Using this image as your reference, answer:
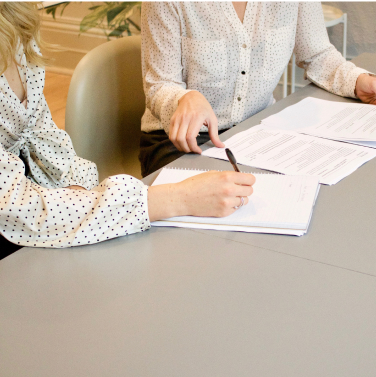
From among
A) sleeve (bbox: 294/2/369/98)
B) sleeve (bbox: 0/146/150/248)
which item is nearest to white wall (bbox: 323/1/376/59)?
sleeve (bbox: 294/2/369/98)

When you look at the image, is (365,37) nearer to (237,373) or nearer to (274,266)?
(274,266)

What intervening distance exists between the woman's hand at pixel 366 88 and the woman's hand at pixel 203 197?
60 centimetres

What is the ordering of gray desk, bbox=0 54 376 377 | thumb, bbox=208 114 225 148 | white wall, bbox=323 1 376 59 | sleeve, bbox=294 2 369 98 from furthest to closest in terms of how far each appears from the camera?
white wall, bbox=323 1 376 59, sleeve, bbox=294 2 369 98, thumb, bbox=208 114 225 148, gray desk, bbox=0 54 376 377

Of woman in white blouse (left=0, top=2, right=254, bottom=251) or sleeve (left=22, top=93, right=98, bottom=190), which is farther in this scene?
sleeve (left=22, top=93, right=98, bottom=190)

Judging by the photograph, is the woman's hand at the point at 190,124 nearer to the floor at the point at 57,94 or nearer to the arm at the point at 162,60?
the arm at the point at 162,60

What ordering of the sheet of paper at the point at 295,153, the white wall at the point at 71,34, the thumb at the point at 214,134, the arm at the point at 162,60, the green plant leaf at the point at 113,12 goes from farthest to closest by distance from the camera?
the white wall at the point at 71,34 < the green plant leaf at the point at 113,12 < the arm at the point at 162,60 < the thumb at the point at 214,134 < the sheet of paper at the point at 295,153

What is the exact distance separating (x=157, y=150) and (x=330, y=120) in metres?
0.48

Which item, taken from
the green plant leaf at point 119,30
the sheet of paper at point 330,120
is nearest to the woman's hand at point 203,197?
the sheet of paper at point 330,120

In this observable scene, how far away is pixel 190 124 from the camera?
0.99m

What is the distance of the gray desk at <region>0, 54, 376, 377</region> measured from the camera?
0.51m

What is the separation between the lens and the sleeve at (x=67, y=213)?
73 centimetres

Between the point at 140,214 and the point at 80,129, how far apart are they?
595 mm

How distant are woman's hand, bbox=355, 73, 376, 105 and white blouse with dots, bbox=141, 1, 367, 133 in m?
0.02

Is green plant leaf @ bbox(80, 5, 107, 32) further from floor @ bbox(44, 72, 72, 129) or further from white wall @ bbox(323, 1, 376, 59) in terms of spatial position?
white wall @ bbox(323, 1, 376, 59)
